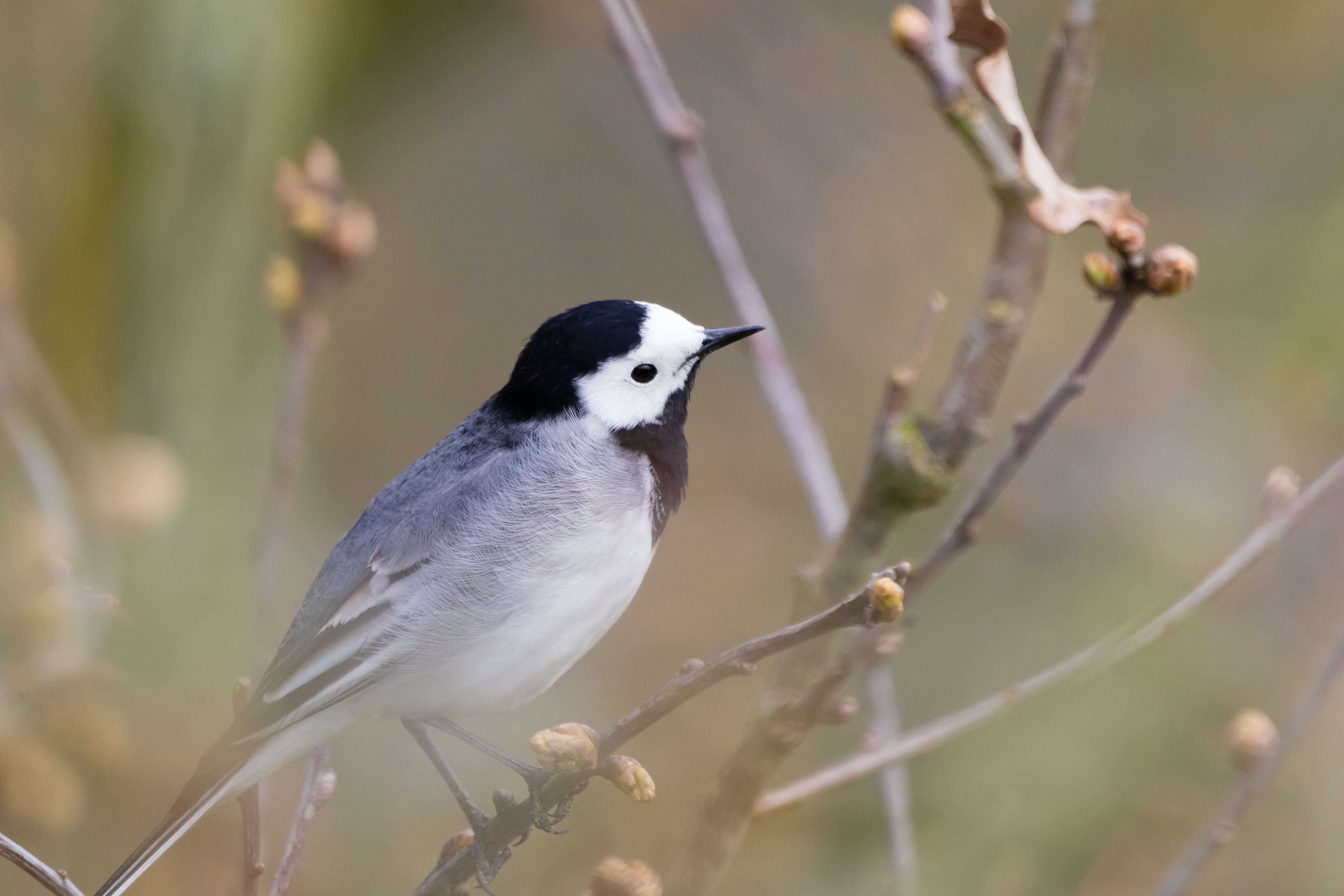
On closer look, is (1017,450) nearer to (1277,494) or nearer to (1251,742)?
(1277,494)

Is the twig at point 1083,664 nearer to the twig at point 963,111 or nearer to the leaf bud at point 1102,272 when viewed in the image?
the leaf bud at point 1102,272

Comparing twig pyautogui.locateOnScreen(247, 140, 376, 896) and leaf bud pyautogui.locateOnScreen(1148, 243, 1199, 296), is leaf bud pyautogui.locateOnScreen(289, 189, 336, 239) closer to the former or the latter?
twig pyautogui.locateOnScreen(247, 140, 376, 896)

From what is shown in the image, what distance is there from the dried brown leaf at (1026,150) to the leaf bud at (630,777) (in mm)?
676

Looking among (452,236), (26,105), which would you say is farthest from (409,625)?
(452,236)

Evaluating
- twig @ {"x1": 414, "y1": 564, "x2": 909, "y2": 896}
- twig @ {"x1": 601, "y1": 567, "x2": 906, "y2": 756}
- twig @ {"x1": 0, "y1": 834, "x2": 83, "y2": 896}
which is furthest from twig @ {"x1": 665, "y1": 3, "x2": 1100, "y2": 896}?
twig @ {"x1": 0, "y1": 834, "x2": 83, "y2": 896}

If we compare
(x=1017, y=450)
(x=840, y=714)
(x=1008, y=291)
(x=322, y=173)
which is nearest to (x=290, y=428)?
(x=322, y=173)

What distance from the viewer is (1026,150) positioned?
1.17 meters

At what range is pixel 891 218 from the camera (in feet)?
11.2

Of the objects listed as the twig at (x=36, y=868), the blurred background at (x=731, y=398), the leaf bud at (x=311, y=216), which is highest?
the leaf bud at (x=311, y=216)

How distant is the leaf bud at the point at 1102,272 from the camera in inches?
46.3

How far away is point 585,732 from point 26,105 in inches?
88.6

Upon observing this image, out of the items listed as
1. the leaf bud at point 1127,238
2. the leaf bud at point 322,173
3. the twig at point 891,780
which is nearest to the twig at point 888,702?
the twig at point 891,780

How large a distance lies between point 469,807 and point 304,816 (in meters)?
0.31

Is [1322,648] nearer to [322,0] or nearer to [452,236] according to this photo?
[322,0]
